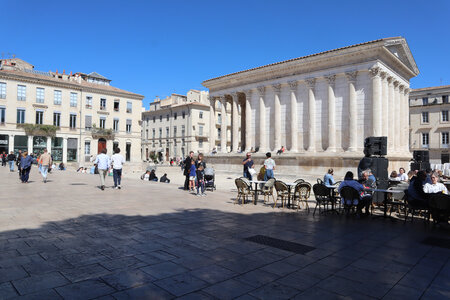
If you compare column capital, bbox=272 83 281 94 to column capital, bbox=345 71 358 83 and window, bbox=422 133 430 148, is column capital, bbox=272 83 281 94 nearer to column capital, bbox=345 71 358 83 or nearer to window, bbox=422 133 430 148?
column capital, bbox=345 71 358 83

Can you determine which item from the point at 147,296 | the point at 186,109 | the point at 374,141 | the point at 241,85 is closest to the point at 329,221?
the point at 374,141

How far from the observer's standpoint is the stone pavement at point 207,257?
337 centimetres

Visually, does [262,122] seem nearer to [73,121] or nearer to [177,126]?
[73,121]

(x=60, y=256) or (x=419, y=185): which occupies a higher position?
(x=419, y=185)

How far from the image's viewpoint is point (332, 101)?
75.5 ft

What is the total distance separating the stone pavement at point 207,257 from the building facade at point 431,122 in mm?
42538

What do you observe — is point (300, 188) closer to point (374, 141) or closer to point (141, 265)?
point (374, 141)

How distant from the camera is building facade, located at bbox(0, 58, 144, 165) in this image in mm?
38188

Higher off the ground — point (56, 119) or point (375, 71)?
point (375, 71)

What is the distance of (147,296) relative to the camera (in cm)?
315

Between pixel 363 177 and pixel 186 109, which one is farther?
pixel 186 109

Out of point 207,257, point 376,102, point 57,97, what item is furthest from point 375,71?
point 57,97

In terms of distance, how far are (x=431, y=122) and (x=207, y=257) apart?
1915 inches

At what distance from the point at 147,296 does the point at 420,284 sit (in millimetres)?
3063
